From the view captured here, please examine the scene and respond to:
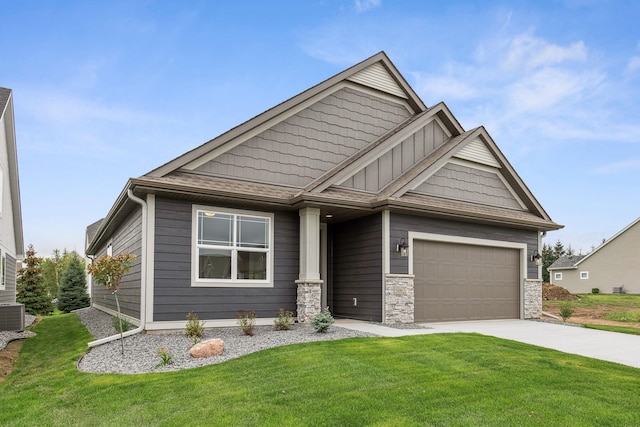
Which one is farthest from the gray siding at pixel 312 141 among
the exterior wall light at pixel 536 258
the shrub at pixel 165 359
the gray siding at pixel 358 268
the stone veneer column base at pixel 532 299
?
the stone veneer column base at pixel 532 299

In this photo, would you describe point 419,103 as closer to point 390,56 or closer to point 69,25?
point 390,56

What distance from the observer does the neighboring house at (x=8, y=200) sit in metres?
14.7

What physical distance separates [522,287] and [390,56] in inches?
315

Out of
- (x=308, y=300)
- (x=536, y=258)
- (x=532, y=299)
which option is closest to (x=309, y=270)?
(x=308, y=300)

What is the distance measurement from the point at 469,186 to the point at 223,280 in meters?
7.57

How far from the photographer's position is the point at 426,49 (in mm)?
16734

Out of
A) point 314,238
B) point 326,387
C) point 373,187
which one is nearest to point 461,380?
point 326,387

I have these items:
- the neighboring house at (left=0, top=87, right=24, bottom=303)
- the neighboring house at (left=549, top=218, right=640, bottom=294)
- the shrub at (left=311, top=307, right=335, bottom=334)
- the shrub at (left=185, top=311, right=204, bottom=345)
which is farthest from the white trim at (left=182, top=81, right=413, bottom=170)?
the neighboring house at (left=549, top=218, right=640, bottom=294)

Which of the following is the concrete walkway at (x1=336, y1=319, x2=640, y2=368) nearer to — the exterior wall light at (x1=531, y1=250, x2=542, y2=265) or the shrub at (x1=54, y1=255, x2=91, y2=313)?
the exterior wall light at (x1=531, y1=250, x2=542, y2=265)

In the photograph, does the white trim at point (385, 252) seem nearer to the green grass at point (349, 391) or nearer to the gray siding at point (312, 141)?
the gray siding at point (312, 141)

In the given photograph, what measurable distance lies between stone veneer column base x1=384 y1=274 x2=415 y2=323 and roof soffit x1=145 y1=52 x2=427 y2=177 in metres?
4.82

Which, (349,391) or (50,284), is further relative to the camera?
(50,284)

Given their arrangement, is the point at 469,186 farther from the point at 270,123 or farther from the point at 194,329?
the point at 194,329

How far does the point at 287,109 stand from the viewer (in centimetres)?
1225
